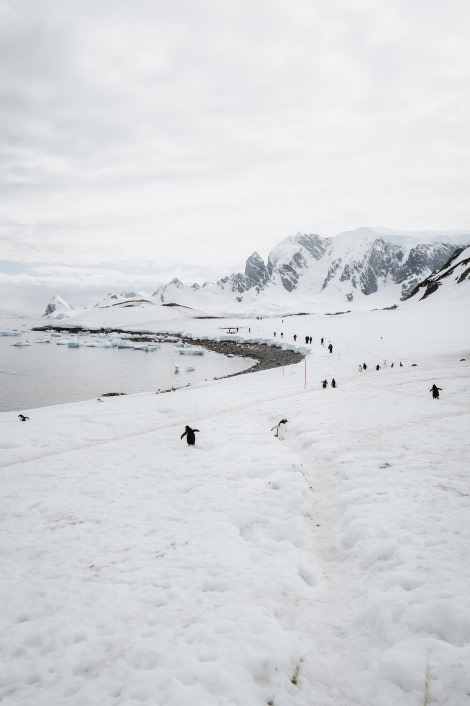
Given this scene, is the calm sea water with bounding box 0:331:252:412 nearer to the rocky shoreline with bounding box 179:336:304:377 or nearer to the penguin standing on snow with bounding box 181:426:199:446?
the rocky shoreline with bounding box 179:336:304:377

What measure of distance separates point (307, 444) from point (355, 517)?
576cm

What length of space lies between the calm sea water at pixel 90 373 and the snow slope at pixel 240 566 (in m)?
18.4

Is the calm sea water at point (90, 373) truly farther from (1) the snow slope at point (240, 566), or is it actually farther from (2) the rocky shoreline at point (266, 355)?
(1) the snow slope at point (240, 566)

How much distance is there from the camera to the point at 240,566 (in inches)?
287

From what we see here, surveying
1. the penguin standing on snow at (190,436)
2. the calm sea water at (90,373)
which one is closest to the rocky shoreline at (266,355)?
the calm sea water at (90,373)

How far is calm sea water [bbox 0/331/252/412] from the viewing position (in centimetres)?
3353

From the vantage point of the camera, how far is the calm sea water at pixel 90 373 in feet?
110

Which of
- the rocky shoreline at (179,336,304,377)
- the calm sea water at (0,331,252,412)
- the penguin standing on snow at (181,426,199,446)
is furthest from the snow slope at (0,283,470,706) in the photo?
the rocky shoreline at (179,336,304,377)

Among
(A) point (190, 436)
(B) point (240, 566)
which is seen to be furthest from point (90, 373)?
(B) point (240, 566)

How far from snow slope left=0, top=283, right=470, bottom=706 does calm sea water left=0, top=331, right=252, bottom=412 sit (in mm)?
18375

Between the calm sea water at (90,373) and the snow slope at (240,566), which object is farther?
the calm sea water at (90,373)

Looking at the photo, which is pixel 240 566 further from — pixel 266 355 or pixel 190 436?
pixel 266 355

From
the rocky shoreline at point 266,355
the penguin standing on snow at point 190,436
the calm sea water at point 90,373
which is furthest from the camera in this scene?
the rocky shoreline at point 266,355

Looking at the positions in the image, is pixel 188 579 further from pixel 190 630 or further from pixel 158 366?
pixel 158 366
